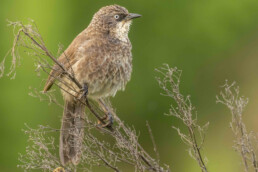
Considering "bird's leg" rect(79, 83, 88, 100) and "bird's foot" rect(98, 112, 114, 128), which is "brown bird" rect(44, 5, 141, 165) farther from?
"bird's foot" rect(98, 112, 114, 128)

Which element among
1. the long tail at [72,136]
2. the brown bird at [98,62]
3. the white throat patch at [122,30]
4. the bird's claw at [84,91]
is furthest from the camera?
the white throat patch at [122,30]

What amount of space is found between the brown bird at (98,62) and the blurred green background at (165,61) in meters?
4.39

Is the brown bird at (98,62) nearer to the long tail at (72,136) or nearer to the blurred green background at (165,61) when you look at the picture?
the long tail at (72,136)

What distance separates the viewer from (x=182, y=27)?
11734 millimetres

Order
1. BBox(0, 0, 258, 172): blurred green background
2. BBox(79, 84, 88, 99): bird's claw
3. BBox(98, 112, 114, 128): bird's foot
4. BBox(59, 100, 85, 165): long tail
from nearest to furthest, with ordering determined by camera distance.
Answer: BBox(59, 100, 85, 165): long tail < BBox(98, 112, 114, 128): bird's foot < BBox(79, 84, 88, 99): bird's claw < BBox(0, 0, 258, 172): blurred green background

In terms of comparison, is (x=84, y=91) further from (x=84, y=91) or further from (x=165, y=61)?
(x=165, y=61)

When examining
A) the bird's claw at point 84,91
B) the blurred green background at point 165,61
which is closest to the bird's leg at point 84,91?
the bird's claw at point 84,91

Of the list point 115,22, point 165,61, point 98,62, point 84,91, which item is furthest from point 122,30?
point 165,61

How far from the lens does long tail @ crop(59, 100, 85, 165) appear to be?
4.87m

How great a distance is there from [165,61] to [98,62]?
560cm

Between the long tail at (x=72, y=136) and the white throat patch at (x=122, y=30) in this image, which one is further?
the white throat patch at (x=122, y=30)

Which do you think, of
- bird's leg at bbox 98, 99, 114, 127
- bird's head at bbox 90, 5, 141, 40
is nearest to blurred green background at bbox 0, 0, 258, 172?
bird's leg at bbox 98, 99, 114, 127

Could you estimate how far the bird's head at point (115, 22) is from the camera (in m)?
6.21

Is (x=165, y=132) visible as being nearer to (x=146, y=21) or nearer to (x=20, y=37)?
(x=146, y=21)
